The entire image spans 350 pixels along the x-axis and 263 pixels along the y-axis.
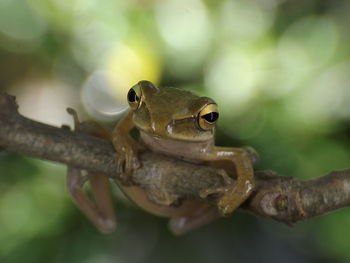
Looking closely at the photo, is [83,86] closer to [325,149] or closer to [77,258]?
[77,258]

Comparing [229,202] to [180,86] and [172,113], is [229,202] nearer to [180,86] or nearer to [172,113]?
[172,113]

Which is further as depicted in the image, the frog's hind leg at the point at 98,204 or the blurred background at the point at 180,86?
the blurred background at the point at 180,86

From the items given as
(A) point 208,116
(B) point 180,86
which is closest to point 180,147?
(A) point 208,116

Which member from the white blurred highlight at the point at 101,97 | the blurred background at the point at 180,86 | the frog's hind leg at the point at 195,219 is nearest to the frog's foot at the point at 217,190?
the frog's hind leg at the point at 195,219

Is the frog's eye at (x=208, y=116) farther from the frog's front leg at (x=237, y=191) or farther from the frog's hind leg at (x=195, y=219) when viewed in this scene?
the frog's hind leg at (x=195, y=219)

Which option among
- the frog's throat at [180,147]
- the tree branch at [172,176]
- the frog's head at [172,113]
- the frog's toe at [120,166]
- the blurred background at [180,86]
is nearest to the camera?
the tree branch at [172,176]

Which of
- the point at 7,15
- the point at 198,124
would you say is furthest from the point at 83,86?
the point at 198,124

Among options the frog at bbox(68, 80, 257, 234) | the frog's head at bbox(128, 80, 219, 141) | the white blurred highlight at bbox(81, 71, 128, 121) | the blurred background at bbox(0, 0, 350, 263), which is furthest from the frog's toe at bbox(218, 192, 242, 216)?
the white blurred highlight at bbox(81, 71, 128, 121)

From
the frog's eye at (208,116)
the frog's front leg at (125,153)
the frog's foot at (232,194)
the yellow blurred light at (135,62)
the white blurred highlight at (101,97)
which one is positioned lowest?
the white blurred highlight at (101,97)
